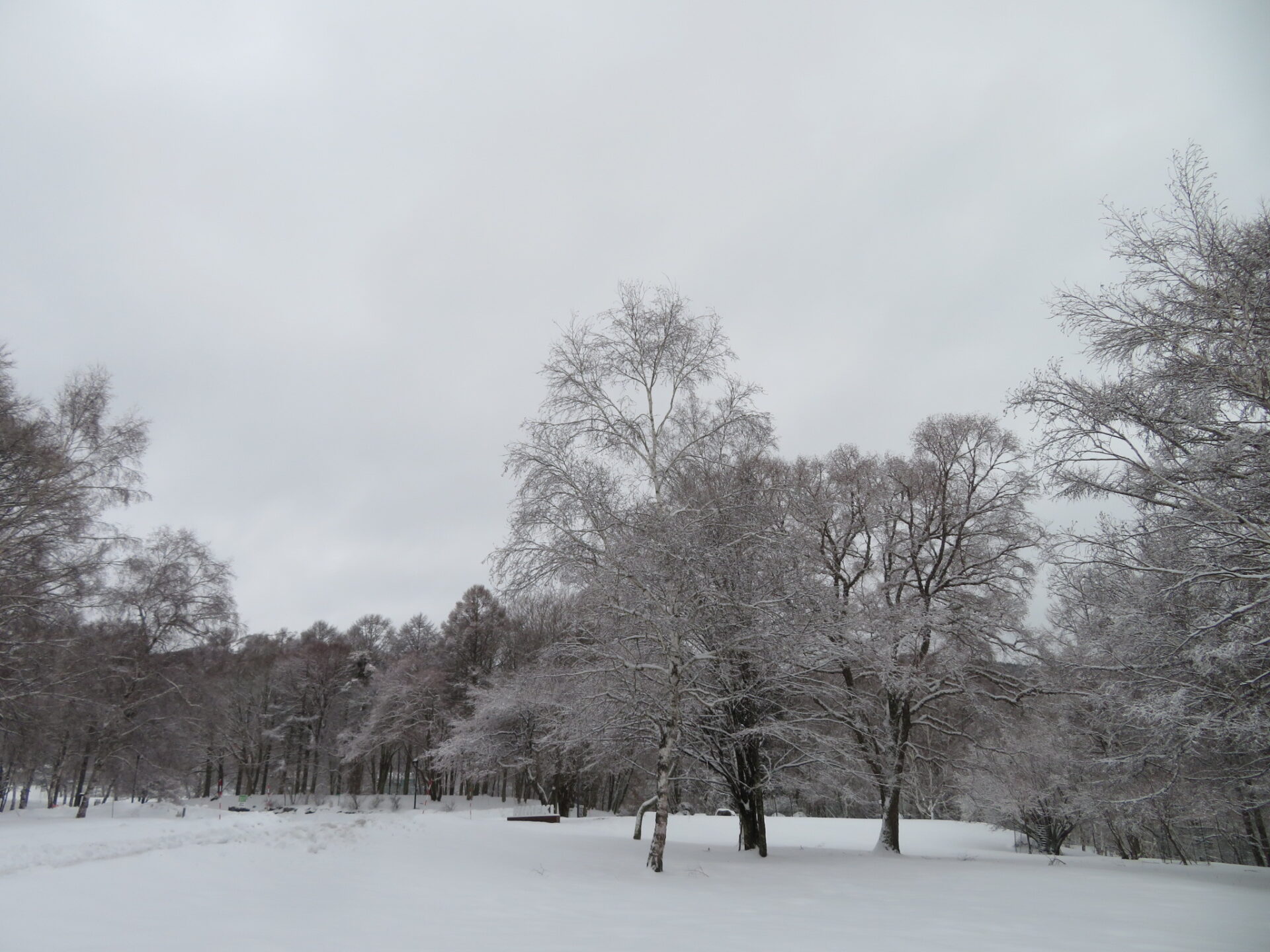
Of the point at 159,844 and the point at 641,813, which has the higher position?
the point at 641,813

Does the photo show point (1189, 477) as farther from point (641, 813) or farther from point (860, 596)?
point (641, 813)

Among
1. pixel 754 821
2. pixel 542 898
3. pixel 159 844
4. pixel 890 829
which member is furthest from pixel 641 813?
pixel 159 844

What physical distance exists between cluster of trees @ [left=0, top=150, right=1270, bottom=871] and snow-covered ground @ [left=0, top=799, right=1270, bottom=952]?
1969mm

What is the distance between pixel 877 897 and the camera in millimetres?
9969

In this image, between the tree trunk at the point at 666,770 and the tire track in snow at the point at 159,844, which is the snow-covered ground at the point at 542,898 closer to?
the tire track in snow at the point at 159,844

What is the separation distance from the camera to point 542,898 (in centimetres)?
868

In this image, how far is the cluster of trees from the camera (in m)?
8.79

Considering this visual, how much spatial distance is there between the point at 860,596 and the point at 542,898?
11.2 meters

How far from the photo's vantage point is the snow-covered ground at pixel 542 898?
20.2ft

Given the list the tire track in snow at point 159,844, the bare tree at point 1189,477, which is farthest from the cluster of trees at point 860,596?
the tire track in snow at point 159,844

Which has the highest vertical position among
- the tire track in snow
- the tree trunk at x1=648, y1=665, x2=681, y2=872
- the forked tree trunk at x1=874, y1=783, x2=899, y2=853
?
the tree trunk at x1=648, y1=665, x2=681, y2=872

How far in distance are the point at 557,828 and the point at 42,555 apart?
56.5 feet

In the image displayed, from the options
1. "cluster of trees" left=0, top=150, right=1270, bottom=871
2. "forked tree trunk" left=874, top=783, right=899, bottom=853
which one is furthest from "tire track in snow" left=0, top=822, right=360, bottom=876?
"forked tree trunk" left=874, top=783, right=899, bottom=853

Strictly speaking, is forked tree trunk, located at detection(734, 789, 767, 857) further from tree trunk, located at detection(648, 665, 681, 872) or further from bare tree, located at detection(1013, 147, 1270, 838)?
bare tree, located at detection(1013, 147, 1270, 838)
